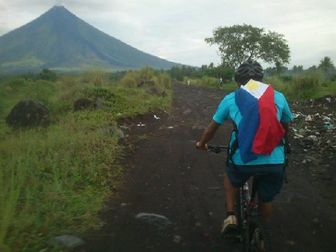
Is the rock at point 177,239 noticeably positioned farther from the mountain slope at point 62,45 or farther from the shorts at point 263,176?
the mountain slope at point 62,45

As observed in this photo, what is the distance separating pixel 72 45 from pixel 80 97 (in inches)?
5289

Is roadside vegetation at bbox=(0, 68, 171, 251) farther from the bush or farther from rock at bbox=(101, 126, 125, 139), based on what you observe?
the bush

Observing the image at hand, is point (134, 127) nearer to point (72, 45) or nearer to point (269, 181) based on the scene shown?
point (269, 181)

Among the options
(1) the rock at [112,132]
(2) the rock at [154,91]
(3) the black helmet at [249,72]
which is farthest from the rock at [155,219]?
(2) the rock at [154,91]

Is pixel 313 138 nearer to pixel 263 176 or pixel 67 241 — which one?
pixel 263 176

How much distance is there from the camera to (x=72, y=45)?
145 m

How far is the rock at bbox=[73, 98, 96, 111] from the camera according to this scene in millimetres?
14038

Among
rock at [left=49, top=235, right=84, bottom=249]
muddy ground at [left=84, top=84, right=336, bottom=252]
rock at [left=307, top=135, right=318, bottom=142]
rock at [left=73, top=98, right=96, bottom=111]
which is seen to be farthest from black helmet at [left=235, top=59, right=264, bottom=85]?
rock at [left=73, top=98, right=96, bottom=111]

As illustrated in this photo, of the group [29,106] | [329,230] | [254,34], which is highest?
[254,34]

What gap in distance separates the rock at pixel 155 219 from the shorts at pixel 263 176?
1.57 meters

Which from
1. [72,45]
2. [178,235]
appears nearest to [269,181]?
[178,235]

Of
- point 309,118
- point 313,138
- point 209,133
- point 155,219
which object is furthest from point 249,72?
point 309,118

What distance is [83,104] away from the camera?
46.6ft

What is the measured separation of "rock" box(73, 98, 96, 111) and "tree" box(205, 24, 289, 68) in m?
39.9
